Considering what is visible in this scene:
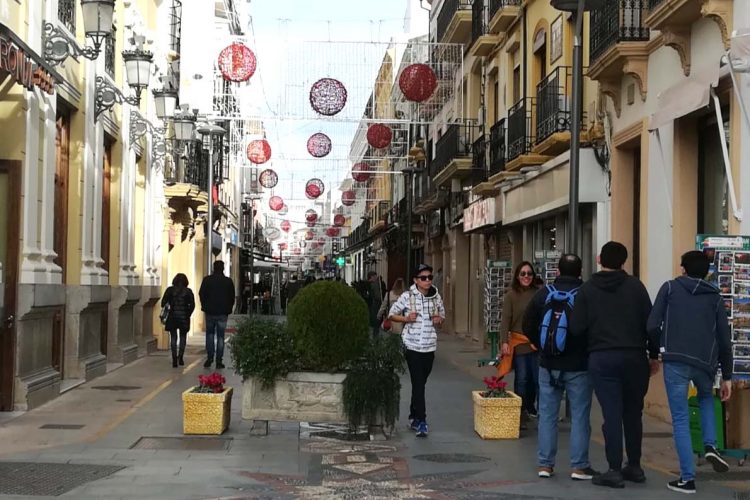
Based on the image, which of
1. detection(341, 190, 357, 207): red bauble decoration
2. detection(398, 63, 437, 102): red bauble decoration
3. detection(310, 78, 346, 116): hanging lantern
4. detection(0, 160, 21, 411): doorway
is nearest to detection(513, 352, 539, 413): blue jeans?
detection(0, 160, 21, 411): doorway

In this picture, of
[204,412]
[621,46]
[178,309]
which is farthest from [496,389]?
[178,309]

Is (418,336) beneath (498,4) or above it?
beneath

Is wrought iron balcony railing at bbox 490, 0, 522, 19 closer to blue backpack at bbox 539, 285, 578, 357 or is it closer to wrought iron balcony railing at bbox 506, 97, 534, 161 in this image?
wrought iron balcony railing at bbox 506, 97, 534, 161

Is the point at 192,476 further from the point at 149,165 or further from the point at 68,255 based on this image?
the point at 149,165

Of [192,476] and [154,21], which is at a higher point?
[154,21]

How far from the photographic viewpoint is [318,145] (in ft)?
91.1

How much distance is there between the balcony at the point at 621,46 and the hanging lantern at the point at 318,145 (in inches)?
551

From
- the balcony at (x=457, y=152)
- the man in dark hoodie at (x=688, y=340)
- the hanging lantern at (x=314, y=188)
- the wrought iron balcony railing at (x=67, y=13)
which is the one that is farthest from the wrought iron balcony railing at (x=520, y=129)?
the hanging lantern at (x=314, y=188)

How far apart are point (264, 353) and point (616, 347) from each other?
12.6ft

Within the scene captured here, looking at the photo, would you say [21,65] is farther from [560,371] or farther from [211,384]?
[560,371]

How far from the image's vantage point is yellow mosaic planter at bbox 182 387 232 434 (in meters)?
10.4

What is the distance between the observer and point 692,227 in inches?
478

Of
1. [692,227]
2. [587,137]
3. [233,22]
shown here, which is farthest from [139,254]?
[233,22]

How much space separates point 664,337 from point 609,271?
0.67 metres
